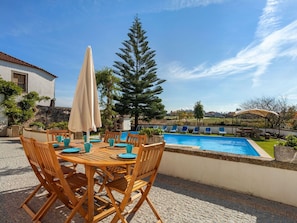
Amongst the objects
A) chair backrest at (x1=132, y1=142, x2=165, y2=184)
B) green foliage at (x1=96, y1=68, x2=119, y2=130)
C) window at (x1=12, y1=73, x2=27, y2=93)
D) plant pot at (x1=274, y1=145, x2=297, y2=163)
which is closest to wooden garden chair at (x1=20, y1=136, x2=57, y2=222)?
chair backrest at (x1=132, y1=142, x2=165, y2=184)

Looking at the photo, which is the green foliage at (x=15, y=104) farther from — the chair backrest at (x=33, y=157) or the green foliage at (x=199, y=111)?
the green foliage at (x=199, y=111)

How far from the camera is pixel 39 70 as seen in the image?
12.3 metres

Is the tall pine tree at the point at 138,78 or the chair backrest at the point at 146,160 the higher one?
the tall pine tree at the point at 138,78

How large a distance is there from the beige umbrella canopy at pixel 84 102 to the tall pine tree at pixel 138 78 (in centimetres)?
1210

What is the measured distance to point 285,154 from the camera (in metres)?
2.68

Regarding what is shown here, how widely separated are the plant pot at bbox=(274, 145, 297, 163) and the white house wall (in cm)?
1316

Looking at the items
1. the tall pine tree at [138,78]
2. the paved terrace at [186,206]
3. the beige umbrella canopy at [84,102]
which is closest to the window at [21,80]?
the tall pine tree at [138,78]

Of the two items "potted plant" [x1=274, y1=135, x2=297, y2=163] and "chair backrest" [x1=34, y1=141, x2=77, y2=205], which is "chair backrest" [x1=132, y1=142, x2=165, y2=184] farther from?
"potted plant" [x1=274, y1=135, x2=297, y2=163]

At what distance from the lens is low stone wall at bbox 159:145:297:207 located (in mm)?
2504

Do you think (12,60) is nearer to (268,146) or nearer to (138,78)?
(138,78)

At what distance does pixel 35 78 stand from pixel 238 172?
13426 mm

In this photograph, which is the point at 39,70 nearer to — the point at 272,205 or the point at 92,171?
the point at 92,171

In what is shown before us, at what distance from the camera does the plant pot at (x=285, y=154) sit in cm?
259

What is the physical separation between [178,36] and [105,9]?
4.21 meters
